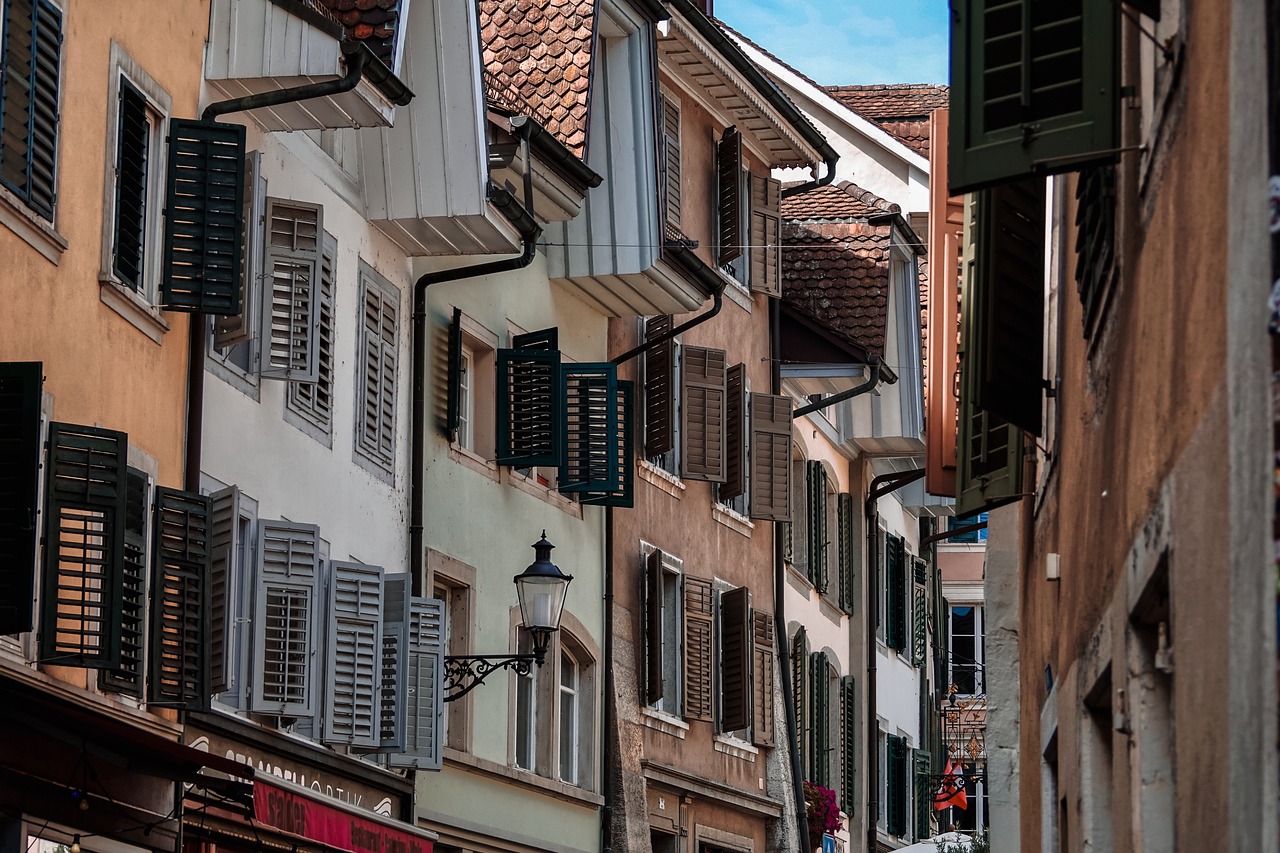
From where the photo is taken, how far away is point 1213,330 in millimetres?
5609

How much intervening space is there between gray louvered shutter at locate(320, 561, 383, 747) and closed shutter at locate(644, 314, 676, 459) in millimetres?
8033

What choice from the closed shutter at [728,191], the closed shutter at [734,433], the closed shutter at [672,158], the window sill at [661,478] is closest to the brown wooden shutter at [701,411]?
the window sill at [661,478]

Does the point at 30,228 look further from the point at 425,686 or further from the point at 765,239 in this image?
the point at 765,239

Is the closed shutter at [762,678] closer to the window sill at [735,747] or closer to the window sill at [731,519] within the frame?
the window sill at [735,747]

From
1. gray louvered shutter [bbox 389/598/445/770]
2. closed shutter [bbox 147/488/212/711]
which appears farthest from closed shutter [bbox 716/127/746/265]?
closed shutter [bbox 147/488/212/711]

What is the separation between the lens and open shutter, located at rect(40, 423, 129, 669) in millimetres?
12016

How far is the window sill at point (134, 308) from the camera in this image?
44.9 ft

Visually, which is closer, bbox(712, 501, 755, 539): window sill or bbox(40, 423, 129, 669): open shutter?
bbox(40, 423, 129, 669): open shutter

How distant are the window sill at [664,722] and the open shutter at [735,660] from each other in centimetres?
116

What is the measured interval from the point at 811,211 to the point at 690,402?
24.9 ft

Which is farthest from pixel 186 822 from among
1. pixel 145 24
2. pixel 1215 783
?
pixel 1215 783

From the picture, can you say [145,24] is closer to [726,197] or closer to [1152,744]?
[1152,744]

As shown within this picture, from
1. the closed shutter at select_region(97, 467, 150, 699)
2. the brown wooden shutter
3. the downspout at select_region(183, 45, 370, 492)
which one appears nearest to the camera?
the closed shutter at select_region(97, 467, 150, 699)

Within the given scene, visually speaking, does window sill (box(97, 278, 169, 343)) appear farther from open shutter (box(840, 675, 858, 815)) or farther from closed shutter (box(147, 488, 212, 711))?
open shutter (box(840, 675, 858, 815))
